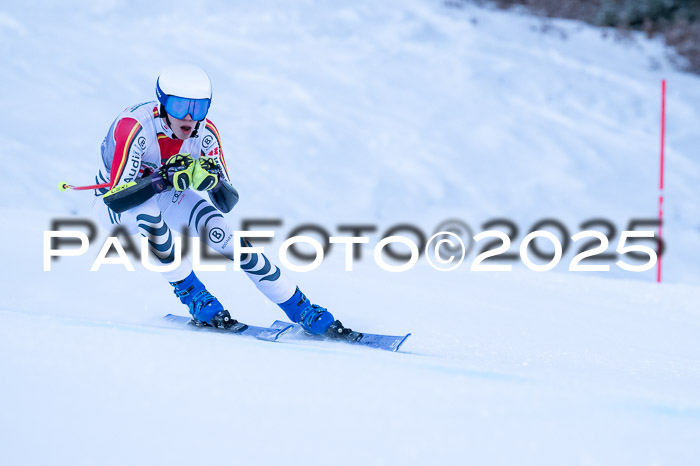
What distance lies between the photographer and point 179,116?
317 cm

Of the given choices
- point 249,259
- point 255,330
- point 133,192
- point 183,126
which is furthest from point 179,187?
point 255,330

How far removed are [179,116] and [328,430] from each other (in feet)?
5.82

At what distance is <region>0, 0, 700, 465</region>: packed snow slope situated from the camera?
1.97m

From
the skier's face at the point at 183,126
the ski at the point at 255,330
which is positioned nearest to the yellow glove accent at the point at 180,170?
the skier's face at the point at 183,126

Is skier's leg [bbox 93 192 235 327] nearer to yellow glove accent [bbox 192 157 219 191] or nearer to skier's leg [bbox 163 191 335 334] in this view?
skier's leg [bbox 163 191 335 334]

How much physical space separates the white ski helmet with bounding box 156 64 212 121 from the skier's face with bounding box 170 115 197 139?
6cm

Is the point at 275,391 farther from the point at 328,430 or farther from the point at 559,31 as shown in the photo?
the point at 559,31

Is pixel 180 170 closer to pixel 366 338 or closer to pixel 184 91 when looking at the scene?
pixel 184 91

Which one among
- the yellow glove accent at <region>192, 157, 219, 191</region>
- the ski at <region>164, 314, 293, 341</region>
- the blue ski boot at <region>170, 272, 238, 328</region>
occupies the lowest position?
the ski at <region>164, 314, 293, 341</region>

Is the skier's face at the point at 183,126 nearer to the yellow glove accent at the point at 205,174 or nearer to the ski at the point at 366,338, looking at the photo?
the yellow glove accent at the point at 205,174

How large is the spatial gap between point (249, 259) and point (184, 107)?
0.80m

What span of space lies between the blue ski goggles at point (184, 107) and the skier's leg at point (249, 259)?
1.72 ft

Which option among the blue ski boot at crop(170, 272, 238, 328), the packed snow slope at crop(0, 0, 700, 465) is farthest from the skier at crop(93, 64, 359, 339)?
the packed snow slope at crop(0, 0, 700, 465)

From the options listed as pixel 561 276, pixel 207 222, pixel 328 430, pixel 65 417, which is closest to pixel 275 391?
pixel 328 430
